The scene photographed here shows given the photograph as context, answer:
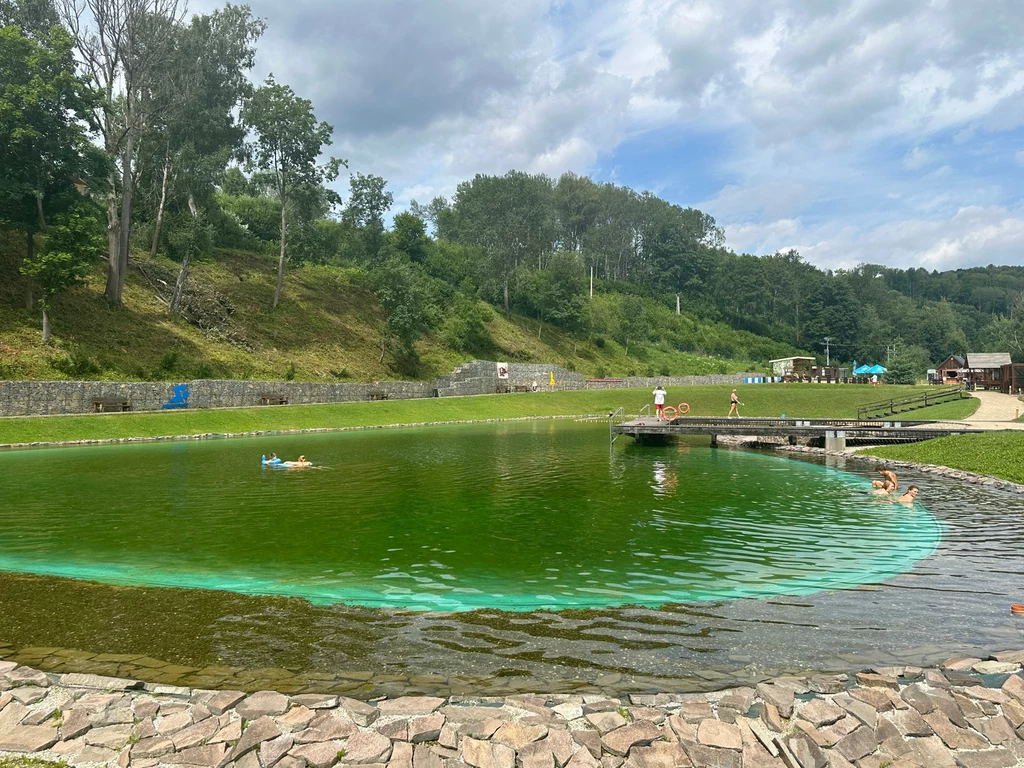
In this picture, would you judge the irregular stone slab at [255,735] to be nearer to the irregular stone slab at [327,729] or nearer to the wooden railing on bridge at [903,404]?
the irregular stone slab at [327,729]

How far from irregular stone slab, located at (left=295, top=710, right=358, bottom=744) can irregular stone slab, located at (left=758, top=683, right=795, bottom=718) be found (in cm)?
462

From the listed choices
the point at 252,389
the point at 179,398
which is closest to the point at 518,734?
the point at 179,398

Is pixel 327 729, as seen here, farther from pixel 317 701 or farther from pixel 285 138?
pixel 285 138

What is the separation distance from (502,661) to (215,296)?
227ft

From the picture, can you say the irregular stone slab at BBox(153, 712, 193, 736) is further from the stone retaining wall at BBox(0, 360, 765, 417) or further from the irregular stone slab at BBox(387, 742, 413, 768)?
the stone retaining wall at BBox(0, 360, 765, 417)

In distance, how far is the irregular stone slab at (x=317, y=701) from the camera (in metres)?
6.72

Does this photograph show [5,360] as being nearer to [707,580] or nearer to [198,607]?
[198,607]

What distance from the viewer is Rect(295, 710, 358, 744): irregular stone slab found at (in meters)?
6.17

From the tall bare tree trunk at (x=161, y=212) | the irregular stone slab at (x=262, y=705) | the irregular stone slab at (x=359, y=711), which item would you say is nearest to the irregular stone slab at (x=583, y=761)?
the irregular stone slab at (x=359, y=711)

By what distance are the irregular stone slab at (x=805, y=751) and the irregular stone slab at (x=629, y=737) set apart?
1297mm

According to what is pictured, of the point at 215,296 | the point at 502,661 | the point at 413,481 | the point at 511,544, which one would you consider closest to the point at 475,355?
the point at 215,296

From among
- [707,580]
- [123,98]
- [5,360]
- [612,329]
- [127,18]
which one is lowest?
[707,580]

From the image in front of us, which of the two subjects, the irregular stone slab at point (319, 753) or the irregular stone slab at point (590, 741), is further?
the irregular stone slab at point (590, 741)

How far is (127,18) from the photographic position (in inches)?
2014
